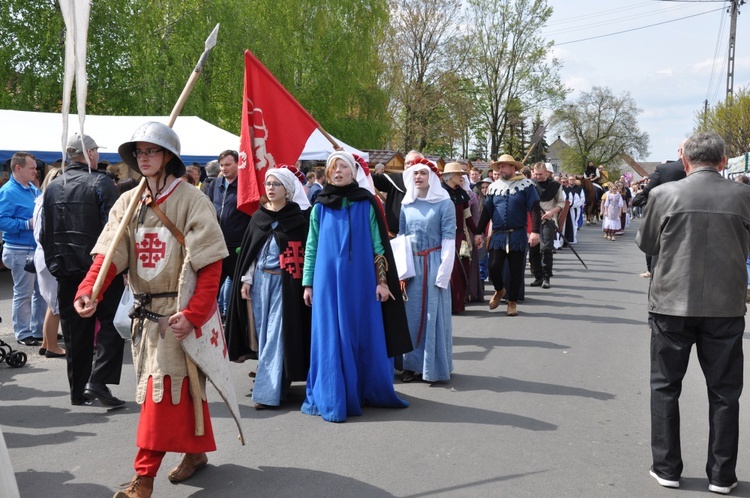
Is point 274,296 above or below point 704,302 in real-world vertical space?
below

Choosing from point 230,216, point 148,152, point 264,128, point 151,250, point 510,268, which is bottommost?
point 510,268

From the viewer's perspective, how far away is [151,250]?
4250 mm

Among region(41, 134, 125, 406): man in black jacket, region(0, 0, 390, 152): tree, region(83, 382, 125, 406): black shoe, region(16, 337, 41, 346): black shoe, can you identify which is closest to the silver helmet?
region(41, 134, 125, 406): man in black jacket

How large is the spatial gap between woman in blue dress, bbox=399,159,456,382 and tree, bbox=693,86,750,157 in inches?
1239

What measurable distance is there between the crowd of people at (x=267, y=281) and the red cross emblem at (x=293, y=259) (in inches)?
0.4

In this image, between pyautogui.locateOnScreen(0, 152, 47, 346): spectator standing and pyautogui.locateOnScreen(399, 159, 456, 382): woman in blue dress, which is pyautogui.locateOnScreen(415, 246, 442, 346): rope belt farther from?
pyautogui.locateOnScreen(0, 152, 47, 346): spectator standing

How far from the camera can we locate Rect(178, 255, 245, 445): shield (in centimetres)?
418

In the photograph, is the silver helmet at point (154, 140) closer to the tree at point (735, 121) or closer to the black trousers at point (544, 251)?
the black trousers at point (544, 251)

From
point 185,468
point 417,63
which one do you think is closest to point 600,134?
point 417,63

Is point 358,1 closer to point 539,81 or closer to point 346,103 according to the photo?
point 346,103

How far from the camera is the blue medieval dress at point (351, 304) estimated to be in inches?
232

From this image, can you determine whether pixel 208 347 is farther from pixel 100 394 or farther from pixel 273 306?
pixel 100 394

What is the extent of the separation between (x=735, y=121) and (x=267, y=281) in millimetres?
33721

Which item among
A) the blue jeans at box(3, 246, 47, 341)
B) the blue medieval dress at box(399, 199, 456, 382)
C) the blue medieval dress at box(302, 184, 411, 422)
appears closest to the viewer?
the blue medieval dress at box(302, 184, 411, 422)
